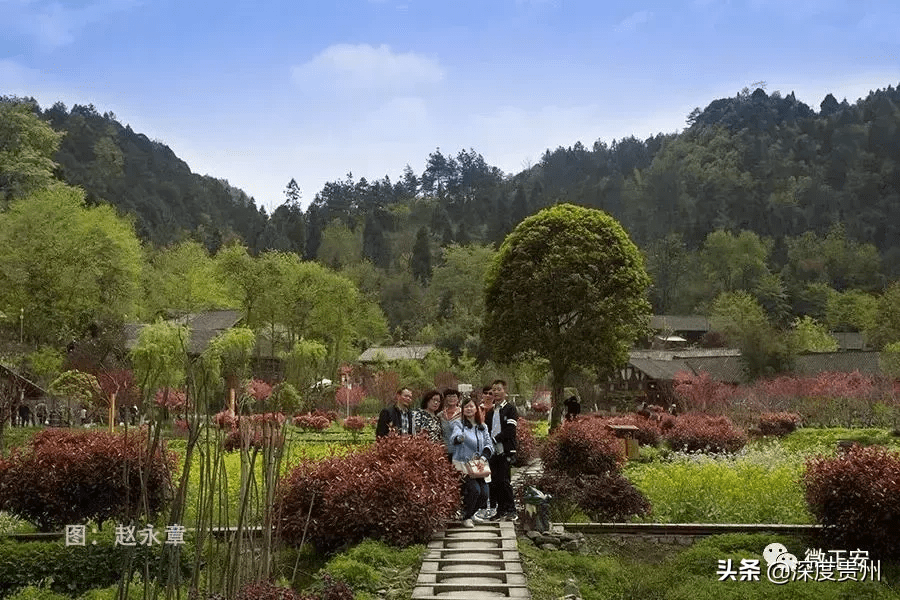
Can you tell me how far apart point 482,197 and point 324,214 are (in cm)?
1903

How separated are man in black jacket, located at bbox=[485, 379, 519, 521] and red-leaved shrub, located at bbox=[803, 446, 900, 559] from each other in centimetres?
312

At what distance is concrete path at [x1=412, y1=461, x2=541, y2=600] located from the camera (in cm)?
701

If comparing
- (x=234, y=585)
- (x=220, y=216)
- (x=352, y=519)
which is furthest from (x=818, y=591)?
(x=220, y=216)

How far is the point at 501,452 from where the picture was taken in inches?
384

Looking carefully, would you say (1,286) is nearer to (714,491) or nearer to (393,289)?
(714,491)

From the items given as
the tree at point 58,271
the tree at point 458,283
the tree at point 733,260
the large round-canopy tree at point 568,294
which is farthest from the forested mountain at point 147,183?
the large round-canopy tree at point 568,294

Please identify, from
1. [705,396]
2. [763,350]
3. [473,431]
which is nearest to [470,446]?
[473,431]

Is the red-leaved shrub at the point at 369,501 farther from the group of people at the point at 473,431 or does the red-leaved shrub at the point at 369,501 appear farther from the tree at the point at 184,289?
the tree at the point at 184,289

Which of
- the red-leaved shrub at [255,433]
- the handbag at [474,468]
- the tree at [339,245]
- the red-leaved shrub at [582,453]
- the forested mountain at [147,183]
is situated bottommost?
the red-leaved shrub at [582,453]

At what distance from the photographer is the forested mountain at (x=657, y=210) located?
77625 millimetres

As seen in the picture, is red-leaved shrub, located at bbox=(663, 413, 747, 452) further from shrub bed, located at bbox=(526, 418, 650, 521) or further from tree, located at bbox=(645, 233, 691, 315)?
tree, located at bbox=(645, 233, 691, 315)

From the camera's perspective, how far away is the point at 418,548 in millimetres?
8297

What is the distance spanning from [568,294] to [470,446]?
14397 millimetres

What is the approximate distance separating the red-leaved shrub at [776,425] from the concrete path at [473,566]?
16829 millimetres
